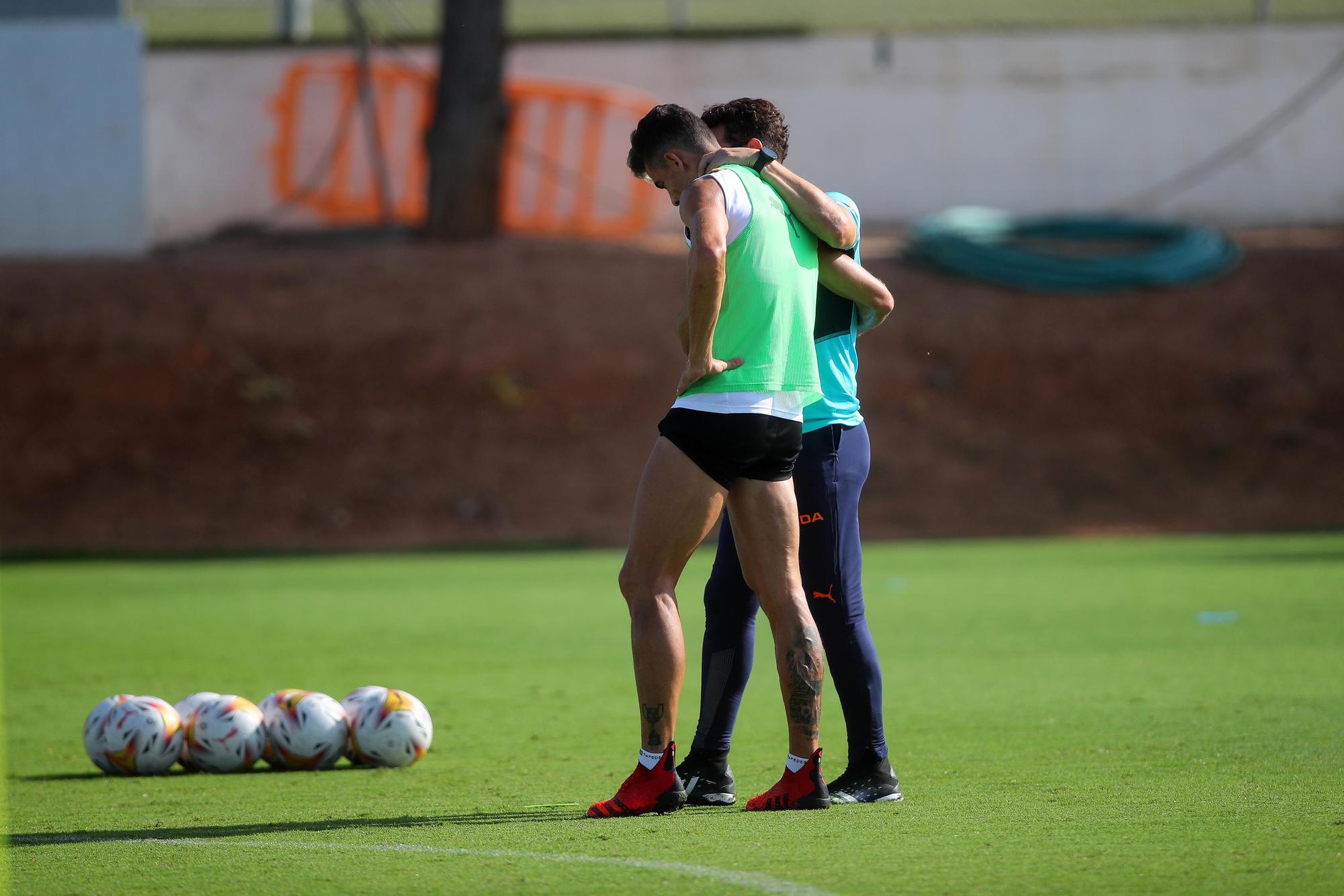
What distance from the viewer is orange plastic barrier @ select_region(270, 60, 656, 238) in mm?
26688

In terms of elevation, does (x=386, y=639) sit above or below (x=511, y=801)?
below

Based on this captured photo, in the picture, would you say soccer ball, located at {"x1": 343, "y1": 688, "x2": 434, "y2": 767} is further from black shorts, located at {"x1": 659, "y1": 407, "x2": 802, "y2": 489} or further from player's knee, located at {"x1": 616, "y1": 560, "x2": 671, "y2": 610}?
black shorts, located at {"x1": 659, "y1": 407, "x2": 802, "y2": 489}

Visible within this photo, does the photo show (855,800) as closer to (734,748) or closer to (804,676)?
(804,676)

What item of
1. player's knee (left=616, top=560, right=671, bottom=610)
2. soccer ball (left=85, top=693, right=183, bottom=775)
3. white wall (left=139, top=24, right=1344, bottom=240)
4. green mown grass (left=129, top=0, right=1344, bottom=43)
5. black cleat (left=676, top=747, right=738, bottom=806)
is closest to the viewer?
player's knee (left=616, top=560, right=671, bottom=610)

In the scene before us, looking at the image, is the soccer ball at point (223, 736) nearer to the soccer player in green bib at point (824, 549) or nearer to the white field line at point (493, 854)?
the white field line at point (493, 854)

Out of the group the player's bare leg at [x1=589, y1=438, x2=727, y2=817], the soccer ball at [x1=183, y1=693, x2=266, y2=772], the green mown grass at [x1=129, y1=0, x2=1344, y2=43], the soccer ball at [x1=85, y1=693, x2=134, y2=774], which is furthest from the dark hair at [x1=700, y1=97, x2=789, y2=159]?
the green mown grass at [x1=129, y1=0, x2=1344, y2=43]

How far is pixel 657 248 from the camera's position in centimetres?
2547

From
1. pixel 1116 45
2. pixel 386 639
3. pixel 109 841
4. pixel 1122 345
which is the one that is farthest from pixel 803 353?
pixel 1116 45

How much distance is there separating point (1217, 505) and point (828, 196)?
16928 millimetres

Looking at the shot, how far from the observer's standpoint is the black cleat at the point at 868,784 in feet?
19.1

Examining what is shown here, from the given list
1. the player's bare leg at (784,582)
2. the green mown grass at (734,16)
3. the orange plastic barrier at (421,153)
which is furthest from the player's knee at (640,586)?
the green mown grass at (734,16)

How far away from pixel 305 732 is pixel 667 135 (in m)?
2.98

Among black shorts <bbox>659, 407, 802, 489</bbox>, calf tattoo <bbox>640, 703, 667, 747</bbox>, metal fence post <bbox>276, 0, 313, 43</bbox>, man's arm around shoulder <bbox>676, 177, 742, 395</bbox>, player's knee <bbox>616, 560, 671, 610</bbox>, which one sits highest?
metal fence post <bbox>276, 0, 313, 43</bbox>

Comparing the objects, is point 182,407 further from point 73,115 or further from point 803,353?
point 803,353
